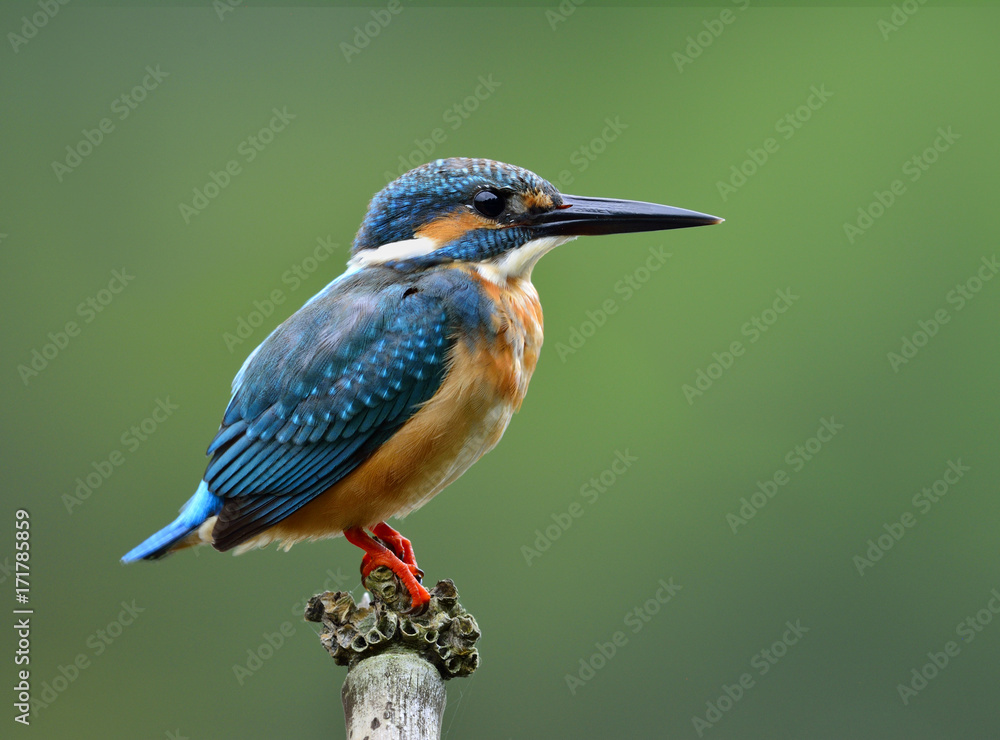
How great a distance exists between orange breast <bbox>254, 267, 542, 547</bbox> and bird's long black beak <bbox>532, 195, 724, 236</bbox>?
26 centimetres

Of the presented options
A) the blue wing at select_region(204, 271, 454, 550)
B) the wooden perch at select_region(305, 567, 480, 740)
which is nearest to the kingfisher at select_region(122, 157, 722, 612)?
the blue wing at select_region(204, 271, 454, 550)

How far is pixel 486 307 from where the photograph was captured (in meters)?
2.84

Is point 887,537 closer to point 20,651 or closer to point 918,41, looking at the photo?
point 918,41

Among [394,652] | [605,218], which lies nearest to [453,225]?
[605,218]

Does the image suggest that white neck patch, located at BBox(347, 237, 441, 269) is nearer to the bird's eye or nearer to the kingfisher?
the kingfisher

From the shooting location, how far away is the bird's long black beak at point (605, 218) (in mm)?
2953

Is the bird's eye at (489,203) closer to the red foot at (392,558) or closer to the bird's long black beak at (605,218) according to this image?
the bird's long black beak at (605,218)

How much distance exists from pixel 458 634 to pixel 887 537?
331cm

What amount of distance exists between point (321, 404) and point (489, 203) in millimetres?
706

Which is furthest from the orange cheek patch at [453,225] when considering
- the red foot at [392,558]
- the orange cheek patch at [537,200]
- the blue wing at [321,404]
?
the red foot at [392,558]

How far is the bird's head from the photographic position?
2922 mm

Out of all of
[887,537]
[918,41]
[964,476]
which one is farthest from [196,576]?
[918,41]

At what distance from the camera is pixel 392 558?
269cm

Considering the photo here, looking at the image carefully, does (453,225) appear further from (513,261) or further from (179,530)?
(179,530)
